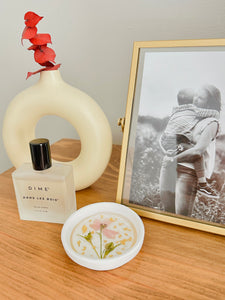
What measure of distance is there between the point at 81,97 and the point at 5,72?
484 mm

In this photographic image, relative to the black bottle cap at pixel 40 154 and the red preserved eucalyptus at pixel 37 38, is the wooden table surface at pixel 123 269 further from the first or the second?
the red preserved eucalyptus at pixel 37 38

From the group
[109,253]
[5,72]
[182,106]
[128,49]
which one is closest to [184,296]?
[109,253]

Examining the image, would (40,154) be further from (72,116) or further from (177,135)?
(177,135)

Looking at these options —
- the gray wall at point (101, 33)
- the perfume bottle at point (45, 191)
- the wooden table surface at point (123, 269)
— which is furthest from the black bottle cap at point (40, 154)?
the gray wall at point (101, 33)

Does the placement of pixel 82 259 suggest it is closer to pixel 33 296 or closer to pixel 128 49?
pixel 33 296

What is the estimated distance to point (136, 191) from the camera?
0.39 m

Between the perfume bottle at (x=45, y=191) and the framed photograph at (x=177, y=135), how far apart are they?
3.7 inches

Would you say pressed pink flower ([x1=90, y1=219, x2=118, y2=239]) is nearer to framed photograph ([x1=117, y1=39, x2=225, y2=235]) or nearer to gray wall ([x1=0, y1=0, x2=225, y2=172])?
framed photograph ([x1=117, y1=39, x2=225, y2=235])

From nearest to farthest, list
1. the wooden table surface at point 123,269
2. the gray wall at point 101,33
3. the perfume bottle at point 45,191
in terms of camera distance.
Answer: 1. the wooden table surface at point 123,269
2. the perfume bottle at point 45,191
3. the gray wall at point 101,33

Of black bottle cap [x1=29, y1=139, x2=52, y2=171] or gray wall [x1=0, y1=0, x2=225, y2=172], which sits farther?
gray wall [x1=0, y1=0, x2=225, y2=172]

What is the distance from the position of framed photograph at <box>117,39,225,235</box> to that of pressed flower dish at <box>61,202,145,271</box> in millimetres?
40

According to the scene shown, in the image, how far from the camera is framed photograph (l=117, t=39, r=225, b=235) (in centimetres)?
34

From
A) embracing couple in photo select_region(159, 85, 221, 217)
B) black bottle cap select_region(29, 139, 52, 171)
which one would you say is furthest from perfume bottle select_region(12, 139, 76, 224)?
embracing couple in photo select_region(159, 85, 221, 217)

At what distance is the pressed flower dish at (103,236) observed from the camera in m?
0.29
